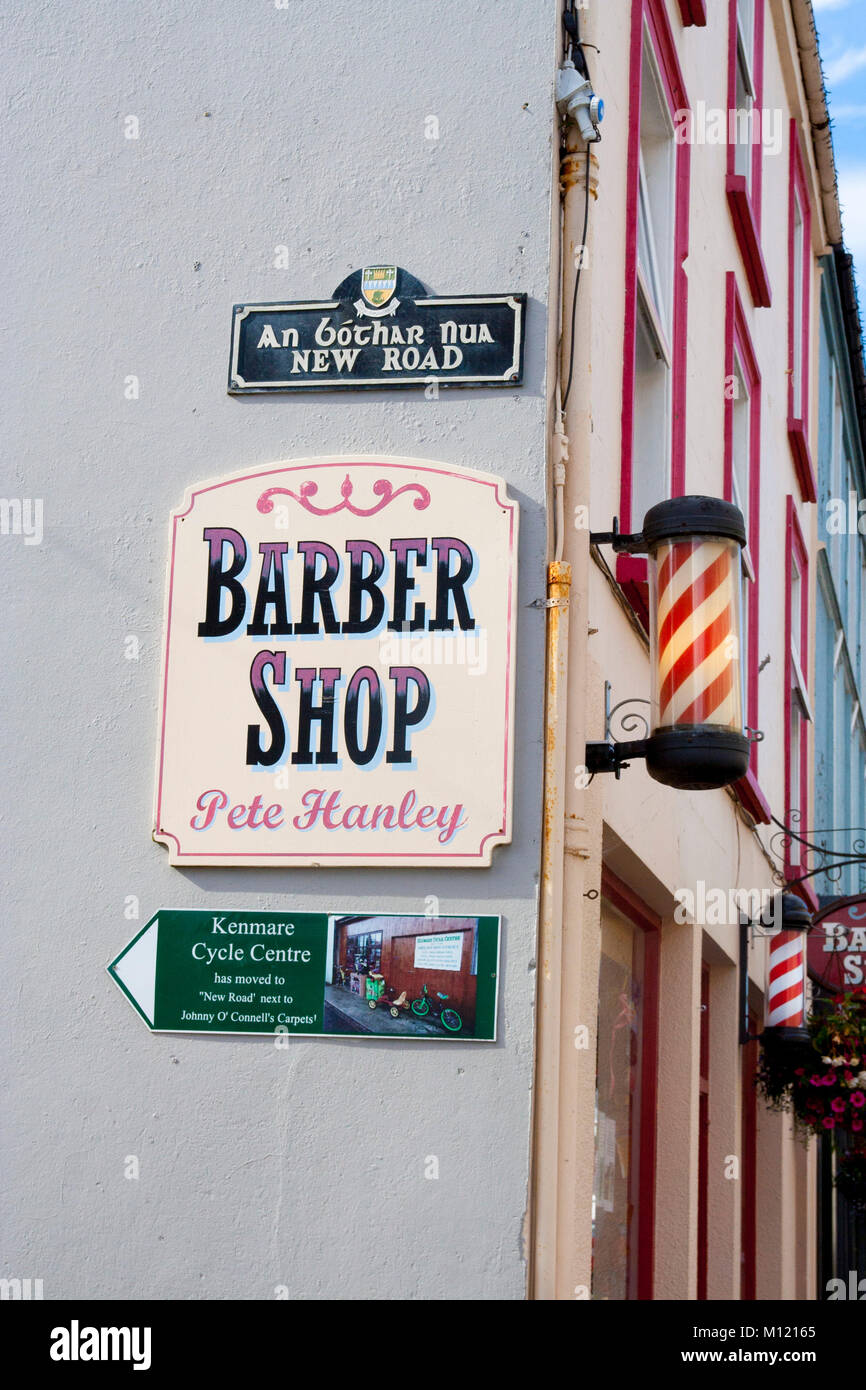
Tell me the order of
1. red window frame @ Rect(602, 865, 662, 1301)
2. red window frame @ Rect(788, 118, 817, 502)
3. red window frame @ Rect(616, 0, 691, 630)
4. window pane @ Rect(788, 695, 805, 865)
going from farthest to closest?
red window frame @ Rect(788, 118, 817, 502), window pane @ Rect(788, 695, 805, 865), red window frame @ Rect(602, 865, 662, 1301), red window frame @ Rect(616, 0, 691, 630)

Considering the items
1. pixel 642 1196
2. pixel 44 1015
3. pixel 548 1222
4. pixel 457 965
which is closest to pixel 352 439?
pixel 457 965

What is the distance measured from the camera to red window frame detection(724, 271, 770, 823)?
8633 millimetres

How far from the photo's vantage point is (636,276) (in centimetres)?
580

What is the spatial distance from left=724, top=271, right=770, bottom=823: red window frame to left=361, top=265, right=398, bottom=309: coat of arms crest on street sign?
4083 mm

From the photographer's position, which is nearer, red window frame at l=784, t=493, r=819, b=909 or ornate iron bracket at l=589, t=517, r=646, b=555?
ornate iron bracket at l=589, t=517, r=646, b=555

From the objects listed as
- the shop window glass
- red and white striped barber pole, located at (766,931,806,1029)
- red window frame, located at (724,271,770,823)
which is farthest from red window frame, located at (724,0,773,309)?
the shop window glass

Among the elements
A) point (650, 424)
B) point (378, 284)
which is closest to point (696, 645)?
point (378, 284)

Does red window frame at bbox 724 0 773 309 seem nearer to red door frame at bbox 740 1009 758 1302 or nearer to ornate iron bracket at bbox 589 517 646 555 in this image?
red door frame at bbox 740 1009 758 1302

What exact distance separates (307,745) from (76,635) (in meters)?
0.75

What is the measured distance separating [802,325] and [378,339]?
995cm

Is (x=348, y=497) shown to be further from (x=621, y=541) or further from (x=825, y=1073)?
(x=825, y=1073)
